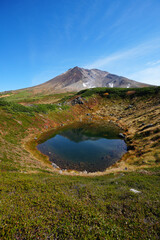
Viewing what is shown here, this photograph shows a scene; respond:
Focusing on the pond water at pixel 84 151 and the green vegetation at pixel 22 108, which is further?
the green vegetation at pixel 22 108

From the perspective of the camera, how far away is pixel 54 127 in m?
74.4

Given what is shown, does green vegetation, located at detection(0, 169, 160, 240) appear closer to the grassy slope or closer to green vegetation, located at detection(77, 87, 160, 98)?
the grassy slope

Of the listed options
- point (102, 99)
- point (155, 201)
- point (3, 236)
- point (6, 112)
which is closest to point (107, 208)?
point (155, 201)

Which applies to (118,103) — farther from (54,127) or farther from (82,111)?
(54,127)

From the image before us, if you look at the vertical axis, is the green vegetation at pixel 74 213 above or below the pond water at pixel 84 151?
above

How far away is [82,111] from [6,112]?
72.2 m

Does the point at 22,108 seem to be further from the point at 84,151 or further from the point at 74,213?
the point at 74,213

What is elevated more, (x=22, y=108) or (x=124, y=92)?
(x=124, y=92)

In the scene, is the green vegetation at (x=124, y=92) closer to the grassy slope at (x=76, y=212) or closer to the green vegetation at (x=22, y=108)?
the green vegetation at (x=22, y=108)

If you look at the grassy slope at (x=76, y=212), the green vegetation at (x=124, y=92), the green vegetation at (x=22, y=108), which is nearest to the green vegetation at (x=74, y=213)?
the grassy slope at (x=76, y=212)

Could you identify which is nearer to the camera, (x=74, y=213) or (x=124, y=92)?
(x=74, y=213)

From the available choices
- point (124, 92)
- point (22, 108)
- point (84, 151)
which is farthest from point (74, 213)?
point (124, 92)

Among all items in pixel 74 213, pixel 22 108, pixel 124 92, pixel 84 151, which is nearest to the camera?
pixel 74 213

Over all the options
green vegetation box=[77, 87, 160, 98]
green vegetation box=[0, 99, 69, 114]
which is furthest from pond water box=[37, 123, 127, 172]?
green vegetation box=[77, 87, 160, 98]
